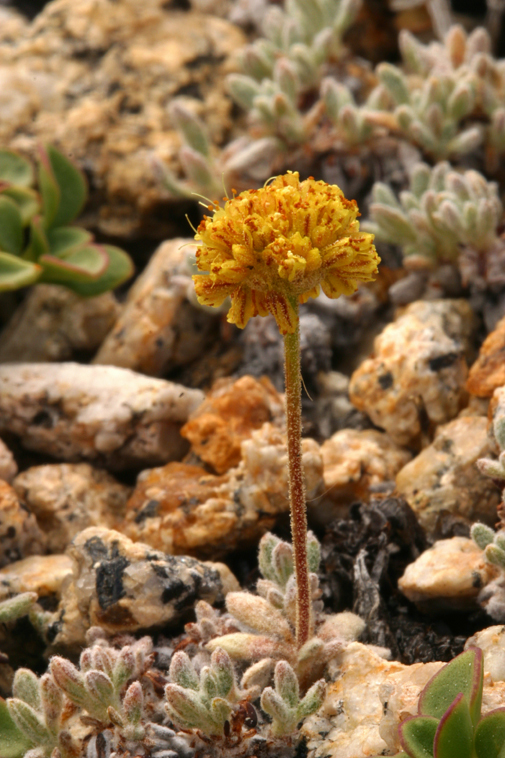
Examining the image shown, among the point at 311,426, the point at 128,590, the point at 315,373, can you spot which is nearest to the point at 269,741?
the point at 128,590

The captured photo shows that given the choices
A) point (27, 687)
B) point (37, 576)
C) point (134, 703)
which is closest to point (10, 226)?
point (37, 576)

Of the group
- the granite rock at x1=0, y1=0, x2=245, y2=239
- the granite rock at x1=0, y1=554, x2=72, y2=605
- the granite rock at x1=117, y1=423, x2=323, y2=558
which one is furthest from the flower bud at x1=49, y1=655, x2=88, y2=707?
the granite rock at x1=0, y1=0, x2=245, y2=239

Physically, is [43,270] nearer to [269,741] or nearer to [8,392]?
[8,392]

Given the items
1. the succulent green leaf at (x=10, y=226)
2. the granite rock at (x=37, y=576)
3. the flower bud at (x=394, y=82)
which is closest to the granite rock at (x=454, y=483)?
the granite rock at (x=37, y=576)

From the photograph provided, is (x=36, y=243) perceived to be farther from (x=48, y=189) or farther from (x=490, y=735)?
(x=490, y=735)

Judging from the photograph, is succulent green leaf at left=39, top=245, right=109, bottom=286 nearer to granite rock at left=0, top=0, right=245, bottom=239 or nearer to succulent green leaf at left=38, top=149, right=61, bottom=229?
succulent green leaf at left=38, top=149, right=61, bottom=229

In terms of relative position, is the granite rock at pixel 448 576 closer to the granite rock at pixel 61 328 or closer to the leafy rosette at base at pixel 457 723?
the leafy rosette at base at pixel 457 723
